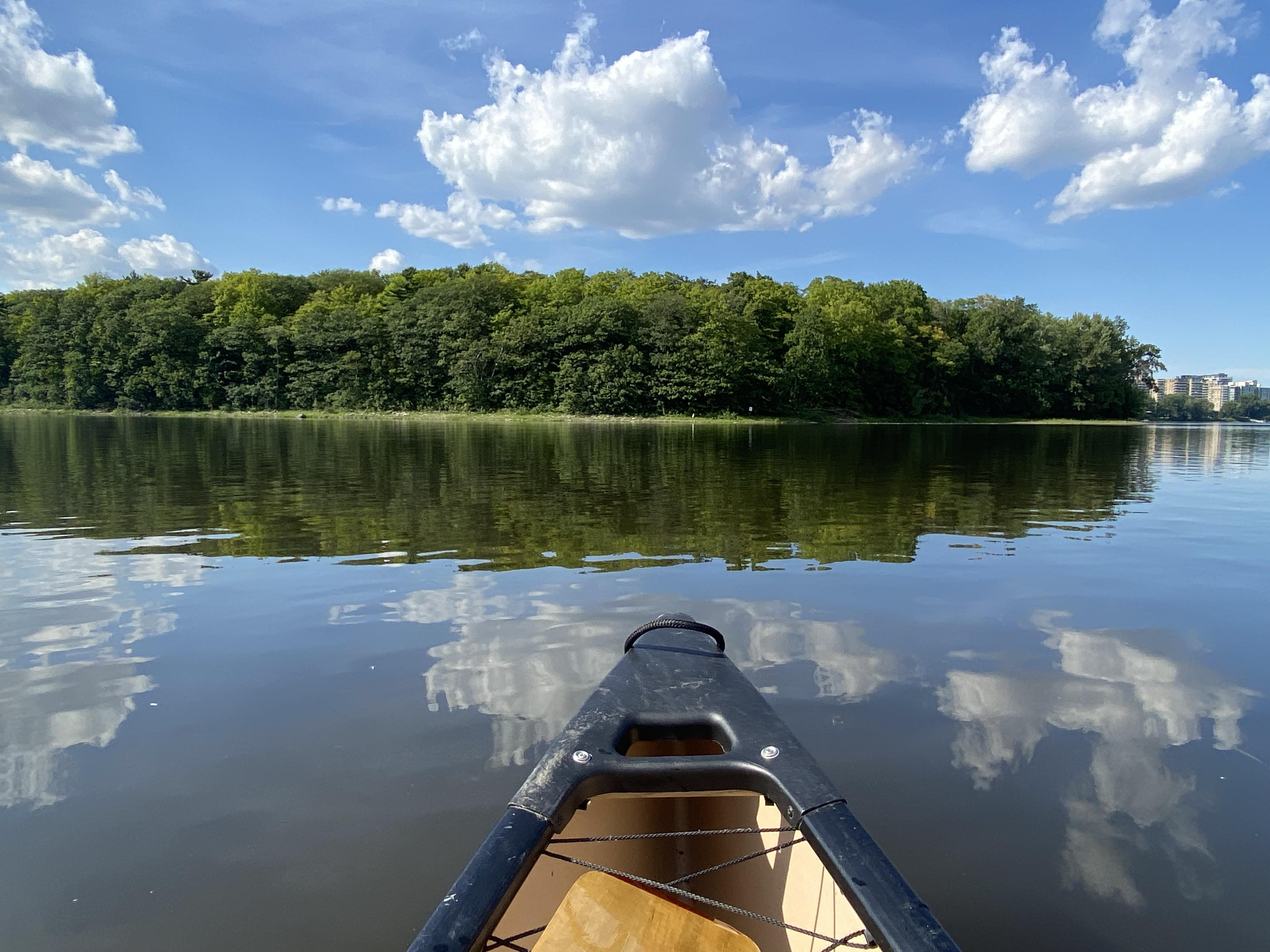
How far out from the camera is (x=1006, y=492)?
59.2 ft

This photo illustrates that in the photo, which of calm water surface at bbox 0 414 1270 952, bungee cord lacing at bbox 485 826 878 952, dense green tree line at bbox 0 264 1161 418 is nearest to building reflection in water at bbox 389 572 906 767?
calm water surface at bbox 0 414 1270 952

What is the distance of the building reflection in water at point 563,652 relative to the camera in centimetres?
548

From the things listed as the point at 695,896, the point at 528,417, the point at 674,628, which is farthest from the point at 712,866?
the point at 528,417

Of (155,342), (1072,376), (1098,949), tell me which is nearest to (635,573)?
(1098,949)

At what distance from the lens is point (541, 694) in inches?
223

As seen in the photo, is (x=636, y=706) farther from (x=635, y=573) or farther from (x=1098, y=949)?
(x=635, y=573)

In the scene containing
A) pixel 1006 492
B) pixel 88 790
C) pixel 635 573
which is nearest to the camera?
pixel 88 790

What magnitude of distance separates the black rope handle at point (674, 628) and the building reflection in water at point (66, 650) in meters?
3.32

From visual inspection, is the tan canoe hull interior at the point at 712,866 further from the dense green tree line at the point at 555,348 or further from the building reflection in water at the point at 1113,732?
the dense green tree line at the point at 555,348

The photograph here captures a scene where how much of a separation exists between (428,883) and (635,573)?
604 centimetres

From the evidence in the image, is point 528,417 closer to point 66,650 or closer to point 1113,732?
point 66,650

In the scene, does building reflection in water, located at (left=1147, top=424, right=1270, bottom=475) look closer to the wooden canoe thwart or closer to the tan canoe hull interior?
the tan canoe hull interior

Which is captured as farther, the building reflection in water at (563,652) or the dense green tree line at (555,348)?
the dense green tree line at (555,348)

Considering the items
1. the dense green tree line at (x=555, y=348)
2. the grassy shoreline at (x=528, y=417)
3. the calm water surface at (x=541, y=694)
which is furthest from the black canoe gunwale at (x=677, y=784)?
the dense green tree line at (x=555, y=348)
